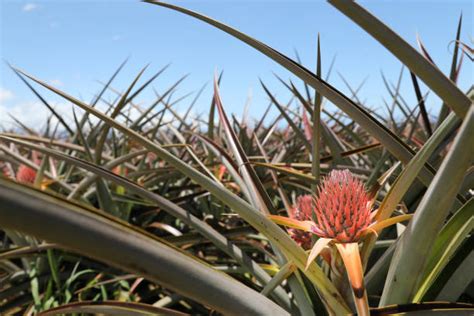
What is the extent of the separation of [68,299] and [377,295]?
85 cm

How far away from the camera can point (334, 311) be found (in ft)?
1.97

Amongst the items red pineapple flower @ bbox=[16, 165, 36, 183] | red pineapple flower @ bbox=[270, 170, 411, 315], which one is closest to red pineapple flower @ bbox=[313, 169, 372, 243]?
red pineapple flower @ bbox=[270, 170, 411, 315]

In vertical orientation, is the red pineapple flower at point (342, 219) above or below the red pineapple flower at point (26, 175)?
below

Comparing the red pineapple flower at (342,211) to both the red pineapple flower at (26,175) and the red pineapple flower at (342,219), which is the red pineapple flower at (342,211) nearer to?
the red pineapple flower at (342,219)

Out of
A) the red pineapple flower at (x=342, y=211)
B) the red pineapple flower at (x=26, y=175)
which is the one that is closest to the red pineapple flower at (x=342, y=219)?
the red pineapple flower at (x=342, y=211)

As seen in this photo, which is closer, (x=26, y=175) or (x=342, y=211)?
(x=342, y=211)

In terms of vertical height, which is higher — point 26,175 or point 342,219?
point 26,175

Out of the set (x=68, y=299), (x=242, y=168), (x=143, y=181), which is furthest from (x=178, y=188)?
(x=242, y=168)

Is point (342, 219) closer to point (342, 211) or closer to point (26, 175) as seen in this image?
point (342, 211)

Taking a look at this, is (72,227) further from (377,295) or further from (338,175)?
(377,295)

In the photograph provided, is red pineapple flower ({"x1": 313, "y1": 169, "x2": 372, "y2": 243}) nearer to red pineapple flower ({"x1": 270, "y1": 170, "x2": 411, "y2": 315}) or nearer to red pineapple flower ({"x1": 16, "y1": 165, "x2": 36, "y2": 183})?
red pineapple flower ({"x1": 270, "y1": 170, "x2": 411, "y2": 315})

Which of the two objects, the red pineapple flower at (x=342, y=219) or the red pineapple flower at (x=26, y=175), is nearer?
the red pineapple flower at (x=342, y=219)

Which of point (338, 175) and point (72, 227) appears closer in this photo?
point (72, 227)

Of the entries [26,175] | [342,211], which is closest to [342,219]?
[342,211]
